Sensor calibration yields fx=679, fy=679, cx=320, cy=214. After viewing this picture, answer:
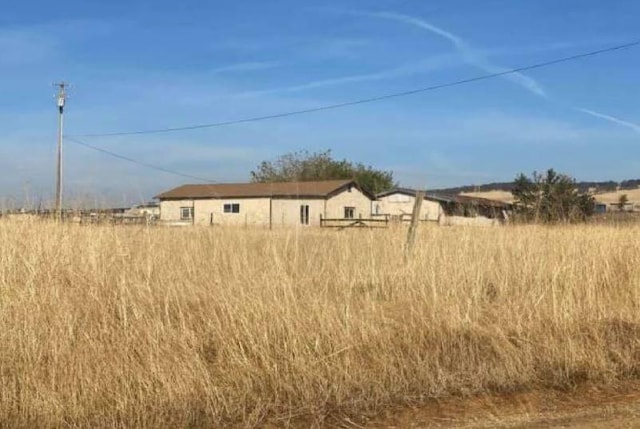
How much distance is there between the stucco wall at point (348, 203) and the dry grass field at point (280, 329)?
50.6m

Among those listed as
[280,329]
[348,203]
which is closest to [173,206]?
[348,203]

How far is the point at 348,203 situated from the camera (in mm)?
63312

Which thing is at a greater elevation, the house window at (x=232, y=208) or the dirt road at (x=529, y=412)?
the house window at (x=232, y=208)

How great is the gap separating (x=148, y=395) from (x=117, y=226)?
5294mm

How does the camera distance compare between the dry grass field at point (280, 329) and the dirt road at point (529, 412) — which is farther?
the dry grass field at point (280, 329)

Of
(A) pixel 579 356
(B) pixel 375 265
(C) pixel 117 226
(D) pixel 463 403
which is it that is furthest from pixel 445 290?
(C) pixel 117 226

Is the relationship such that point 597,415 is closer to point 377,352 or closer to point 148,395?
point 377,352

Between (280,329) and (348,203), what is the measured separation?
187ft

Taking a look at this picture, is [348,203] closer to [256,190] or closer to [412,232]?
[256,190]

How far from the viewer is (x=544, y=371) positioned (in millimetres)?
6395

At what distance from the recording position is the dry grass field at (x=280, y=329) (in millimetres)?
5395

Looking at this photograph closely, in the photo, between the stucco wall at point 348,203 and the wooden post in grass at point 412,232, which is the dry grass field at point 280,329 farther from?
the stucco wall at point 348,203

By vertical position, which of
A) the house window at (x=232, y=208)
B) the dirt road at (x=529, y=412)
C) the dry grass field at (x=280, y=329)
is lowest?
the dirt road at (x=529, y=412)

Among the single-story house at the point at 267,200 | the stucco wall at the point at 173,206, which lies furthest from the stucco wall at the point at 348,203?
the stucco wall at the point at 173,206
